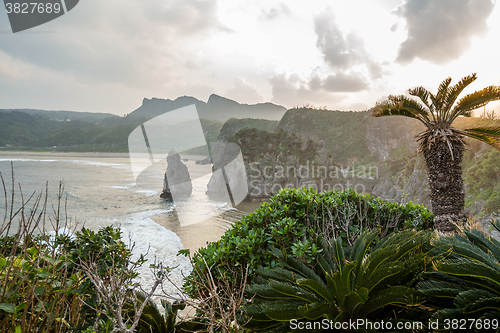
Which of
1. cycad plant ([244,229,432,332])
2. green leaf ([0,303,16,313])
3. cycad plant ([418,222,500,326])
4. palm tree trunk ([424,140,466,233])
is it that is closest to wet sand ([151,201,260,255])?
palm tree trunk ([424,140,466,233])

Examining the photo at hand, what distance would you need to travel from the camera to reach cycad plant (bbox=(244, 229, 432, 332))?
2.42m

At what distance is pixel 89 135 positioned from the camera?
7625 centimetres

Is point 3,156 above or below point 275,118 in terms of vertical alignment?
below

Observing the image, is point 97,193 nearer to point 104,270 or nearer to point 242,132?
point 242,132

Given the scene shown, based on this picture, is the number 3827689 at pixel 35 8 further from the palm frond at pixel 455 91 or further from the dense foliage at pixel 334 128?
the dense foliage at pixel 334 128

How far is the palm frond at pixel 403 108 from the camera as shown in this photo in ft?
24.1

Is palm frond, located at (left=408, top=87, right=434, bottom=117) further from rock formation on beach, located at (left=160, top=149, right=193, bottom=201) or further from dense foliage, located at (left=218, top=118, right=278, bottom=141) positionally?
dense foliage, located at (left=218, top=118, right=278, bottom=141)

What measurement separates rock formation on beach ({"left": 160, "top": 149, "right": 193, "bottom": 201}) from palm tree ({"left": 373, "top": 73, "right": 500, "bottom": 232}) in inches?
1206

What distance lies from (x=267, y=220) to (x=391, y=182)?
26.8 metres

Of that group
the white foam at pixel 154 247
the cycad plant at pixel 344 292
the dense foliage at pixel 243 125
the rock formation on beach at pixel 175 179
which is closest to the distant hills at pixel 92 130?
the dense foliage at pixel 243 125

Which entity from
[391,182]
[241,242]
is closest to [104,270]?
[241,242]

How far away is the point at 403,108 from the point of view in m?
7.57

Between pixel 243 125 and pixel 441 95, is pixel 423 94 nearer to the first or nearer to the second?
pixel 441 95

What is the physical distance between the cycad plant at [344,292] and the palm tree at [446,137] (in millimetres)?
4571
